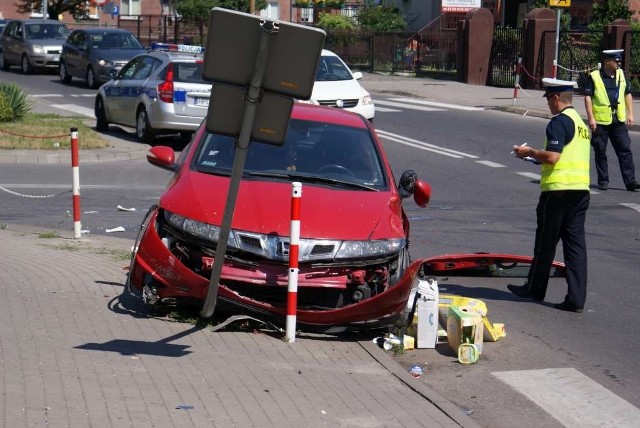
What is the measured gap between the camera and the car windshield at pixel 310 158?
340 inches

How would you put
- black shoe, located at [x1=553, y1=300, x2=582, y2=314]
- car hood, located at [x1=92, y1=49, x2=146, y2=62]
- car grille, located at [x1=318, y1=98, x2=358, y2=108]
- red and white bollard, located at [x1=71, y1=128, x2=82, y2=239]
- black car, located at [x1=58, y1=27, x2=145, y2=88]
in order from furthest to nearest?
black car, located at [x1=58, y1=27, x2=145, y2=88] < car hood, located at [x1=92, y1=49, x2=146, y2=62] < car grille, located at [x1=318, y1=98, x2=358, y2=108] < red and white bollard, located at [x1=71, y1=128, x2=82, y2=239] < black shoe, located at [x1=553, y1=300, x2=582, y2=314]

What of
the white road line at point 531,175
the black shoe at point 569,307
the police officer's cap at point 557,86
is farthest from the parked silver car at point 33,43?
the black shoe at point 569,307

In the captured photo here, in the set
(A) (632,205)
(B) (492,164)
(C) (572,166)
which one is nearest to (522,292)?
(C) (572,166)

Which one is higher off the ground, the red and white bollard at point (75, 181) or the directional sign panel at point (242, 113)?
the directional sign panel at point (242, 113)

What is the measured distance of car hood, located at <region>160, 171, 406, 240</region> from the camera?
7.64 m

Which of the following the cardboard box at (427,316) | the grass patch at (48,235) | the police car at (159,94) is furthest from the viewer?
the police car at (159,94)

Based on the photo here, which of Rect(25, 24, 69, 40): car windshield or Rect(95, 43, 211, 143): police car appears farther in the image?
Rect(25, 24, 69, 40): car windshield

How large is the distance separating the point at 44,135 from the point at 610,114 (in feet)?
33.1

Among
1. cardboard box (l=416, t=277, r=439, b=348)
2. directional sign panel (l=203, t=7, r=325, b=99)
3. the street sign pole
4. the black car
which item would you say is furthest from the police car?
directional sign panel (l=203, t=7, r=325, b=99)

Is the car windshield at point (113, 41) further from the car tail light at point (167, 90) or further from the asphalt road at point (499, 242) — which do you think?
the car tail light at point (167, 90)

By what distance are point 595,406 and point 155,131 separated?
1435cm

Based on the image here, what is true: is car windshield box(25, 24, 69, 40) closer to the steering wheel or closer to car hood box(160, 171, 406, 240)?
the steering wheel

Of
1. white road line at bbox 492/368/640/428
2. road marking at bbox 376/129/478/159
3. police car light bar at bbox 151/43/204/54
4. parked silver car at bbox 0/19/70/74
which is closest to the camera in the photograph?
white road line at bbox 492/368/640/428

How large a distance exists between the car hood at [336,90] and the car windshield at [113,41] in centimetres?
1384
